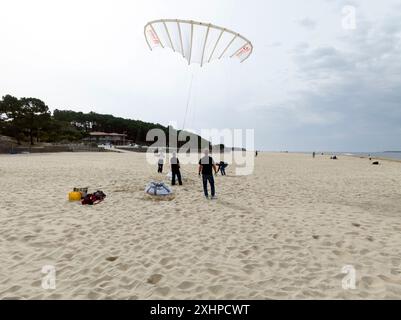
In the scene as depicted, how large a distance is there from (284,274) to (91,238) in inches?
168

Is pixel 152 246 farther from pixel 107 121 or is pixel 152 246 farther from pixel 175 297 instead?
pixel 107 121

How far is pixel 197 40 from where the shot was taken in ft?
39.9

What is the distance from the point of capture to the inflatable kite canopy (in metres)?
11.5

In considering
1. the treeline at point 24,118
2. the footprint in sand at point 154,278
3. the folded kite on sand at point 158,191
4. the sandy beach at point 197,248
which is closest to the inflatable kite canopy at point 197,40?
the folded kite on sand at point 158,191

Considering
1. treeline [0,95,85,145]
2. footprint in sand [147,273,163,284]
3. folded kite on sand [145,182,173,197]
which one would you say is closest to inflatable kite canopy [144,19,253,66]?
folded kite on sand [145,182,173,197]

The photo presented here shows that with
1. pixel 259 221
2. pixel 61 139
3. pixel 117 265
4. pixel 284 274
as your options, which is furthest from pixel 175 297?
pixel 61 139

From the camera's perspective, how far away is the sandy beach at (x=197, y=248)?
13.4ft

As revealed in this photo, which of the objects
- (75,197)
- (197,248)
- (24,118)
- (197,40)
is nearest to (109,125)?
(24,118)

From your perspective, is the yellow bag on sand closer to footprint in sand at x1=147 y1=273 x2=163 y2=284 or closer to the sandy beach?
the sandy beach

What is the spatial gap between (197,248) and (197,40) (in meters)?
9.87

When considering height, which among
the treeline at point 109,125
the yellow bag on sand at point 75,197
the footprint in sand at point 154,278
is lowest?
the footprint in sand at point 154,278

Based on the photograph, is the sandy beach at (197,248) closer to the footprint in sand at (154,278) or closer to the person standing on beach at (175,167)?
the footprint in sand at (154,278)

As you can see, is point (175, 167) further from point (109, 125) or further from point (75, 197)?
point (109, 125)

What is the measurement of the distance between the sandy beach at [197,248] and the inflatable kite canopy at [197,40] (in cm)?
723
